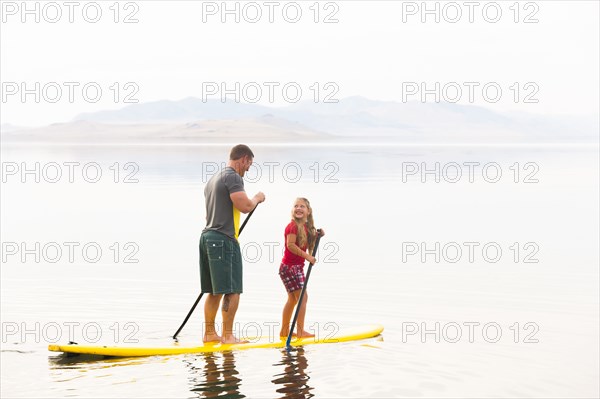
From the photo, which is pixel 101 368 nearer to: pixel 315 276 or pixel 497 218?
pixel 315 276

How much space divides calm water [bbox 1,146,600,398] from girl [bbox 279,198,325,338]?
1.83ft

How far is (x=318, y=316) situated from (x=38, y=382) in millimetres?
4798

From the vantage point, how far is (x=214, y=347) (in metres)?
11.6

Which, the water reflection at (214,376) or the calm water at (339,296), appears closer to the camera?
the water reflection at (214,376)

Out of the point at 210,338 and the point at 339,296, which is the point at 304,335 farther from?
the point at 339,296

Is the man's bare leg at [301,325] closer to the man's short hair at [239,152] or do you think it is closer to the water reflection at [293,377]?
the water reflection at [293,377]

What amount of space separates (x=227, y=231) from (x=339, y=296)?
426 centimetres

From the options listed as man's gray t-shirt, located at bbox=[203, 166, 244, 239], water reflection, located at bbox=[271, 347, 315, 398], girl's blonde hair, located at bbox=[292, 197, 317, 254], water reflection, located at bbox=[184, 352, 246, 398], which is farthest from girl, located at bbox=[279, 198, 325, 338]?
water reflection, located at bbox=[184, 352, 246, 398]

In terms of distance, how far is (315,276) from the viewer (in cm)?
1709

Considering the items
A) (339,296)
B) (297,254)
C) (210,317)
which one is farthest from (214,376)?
(339,296)

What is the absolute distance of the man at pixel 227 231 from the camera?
37.5 feet

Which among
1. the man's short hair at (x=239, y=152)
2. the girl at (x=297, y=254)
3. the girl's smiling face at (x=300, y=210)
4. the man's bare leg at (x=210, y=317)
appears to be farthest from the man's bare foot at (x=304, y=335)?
the man's short hair at (x=239, y=152)

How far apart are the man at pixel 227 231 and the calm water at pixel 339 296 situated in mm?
657

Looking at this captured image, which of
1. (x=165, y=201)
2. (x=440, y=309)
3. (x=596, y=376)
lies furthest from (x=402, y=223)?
(x=596, y=376)
